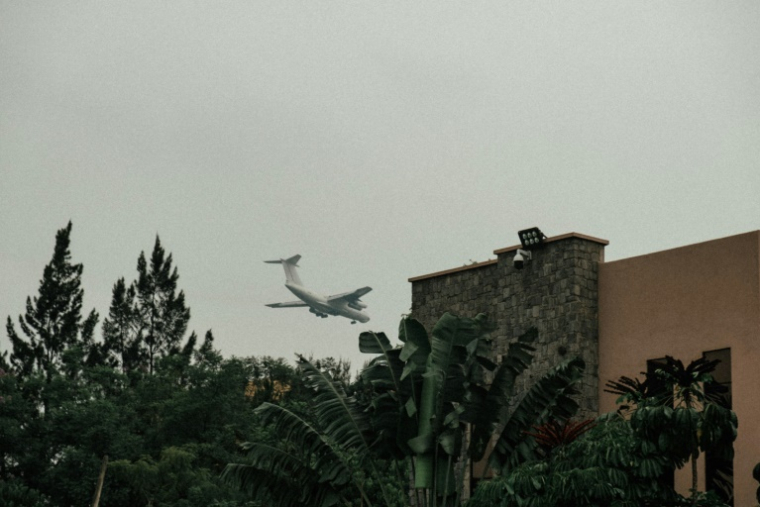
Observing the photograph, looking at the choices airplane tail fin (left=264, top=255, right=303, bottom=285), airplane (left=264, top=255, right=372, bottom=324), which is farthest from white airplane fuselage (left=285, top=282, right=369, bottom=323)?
airplane tail fin (left=264, top=255, right=303, bottom=285)

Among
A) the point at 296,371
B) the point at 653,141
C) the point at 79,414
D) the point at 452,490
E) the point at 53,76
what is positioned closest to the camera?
the point at 452,490

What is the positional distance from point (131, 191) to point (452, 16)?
14.6 meters

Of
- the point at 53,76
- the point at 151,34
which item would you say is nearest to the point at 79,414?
the point at 53,76

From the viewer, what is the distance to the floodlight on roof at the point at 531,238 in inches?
740

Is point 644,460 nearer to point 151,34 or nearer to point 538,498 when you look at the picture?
A: point 538,498

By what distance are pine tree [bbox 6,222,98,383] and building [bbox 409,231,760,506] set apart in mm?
29075

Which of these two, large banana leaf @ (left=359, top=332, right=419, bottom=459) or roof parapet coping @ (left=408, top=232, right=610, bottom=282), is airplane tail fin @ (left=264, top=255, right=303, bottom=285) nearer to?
roof parapet coping @ (left=408, top=232, right=610, bottom=282)

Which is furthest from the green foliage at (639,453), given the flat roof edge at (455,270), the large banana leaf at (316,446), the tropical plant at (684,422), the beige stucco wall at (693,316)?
the flat roof edge at (455,270)

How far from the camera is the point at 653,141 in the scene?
2150cm

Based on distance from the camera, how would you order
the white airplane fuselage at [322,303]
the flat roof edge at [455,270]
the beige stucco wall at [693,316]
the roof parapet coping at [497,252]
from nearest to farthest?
the beige stucco wall at [693,316] < the roof parapet coping at [497,252] < the flat roof edge at [455,270] < the white airplane fuselage at [322,303]

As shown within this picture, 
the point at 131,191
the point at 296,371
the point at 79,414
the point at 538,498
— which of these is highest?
the point at 131,191

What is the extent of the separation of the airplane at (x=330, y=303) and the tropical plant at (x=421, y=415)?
3611 centimetres

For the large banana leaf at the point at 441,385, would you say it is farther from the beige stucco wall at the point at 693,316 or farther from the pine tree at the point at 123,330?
the pine tree at the point at 123,330

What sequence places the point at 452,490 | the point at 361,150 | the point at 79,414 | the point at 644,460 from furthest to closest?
the point at 79,414 → the point at 361,150 → the point at 452,490 → the point at 644,460
